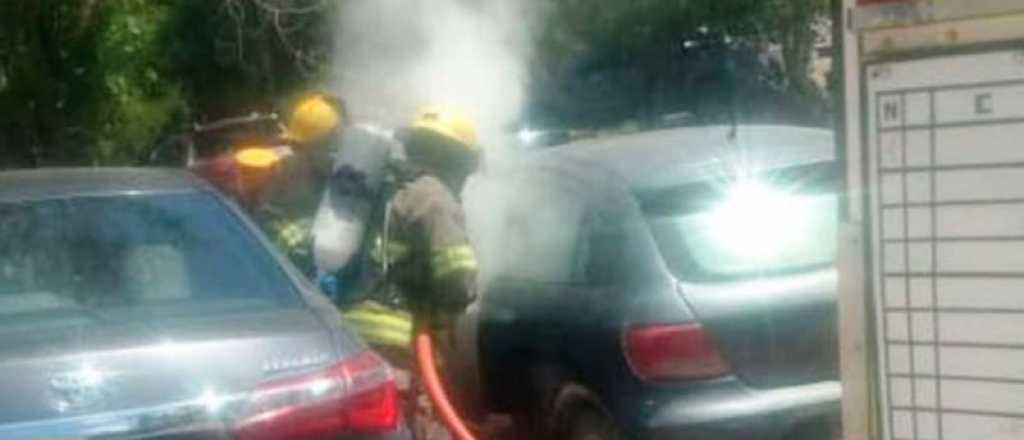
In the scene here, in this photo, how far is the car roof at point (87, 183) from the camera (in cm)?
509

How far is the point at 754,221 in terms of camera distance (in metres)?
6.69

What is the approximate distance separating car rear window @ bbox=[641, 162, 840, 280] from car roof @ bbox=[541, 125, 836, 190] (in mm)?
83

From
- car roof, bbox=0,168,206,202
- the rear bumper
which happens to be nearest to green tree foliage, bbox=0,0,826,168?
the rear bumper

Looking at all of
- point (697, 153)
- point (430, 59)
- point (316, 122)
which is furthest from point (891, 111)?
point (430, 59)

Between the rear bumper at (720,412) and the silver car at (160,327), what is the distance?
5.85 ft

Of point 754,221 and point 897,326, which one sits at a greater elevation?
point 897,326

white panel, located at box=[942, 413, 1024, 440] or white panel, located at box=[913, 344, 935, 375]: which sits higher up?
white panel, located at box=[913, 344, 935, 375]

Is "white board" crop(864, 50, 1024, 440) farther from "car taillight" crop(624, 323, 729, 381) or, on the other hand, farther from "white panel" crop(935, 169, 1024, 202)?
"car taillight" crop(624, 323, 729, 381)

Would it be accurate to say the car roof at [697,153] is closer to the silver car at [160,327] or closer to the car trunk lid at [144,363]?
the silver car at [160,327]

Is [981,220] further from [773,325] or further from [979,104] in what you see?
[773,325]

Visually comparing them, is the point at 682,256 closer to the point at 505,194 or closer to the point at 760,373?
the point at 760,373

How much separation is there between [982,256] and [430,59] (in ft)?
31.9

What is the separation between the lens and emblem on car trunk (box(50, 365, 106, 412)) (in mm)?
4008

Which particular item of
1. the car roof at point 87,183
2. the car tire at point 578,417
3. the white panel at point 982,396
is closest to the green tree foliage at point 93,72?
the car tire at point 578,417
